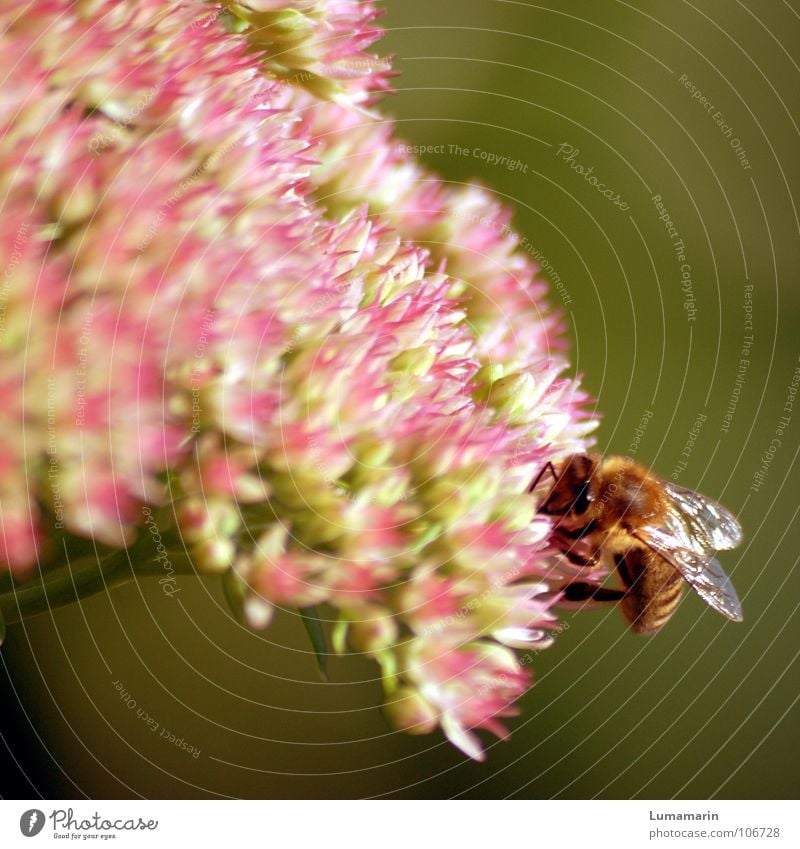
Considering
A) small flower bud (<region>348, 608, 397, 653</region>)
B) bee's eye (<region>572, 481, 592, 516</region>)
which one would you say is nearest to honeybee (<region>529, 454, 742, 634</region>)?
bee's eye (<region>572, 481, 592, 516</region>)

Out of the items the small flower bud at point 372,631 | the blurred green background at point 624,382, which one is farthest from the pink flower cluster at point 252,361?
the blurred green background at point 624,382

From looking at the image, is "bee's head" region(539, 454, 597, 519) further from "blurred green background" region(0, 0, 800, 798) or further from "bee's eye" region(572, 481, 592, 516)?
"blurred green background" region(0, 0, 800, 798)

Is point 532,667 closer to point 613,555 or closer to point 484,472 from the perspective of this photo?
point 613,555

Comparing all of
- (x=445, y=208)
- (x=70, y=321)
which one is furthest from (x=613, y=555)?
(x=70, y=321)

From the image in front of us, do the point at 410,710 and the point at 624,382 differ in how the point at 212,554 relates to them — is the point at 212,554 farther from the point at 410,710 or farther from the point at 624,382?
the point at 624,382

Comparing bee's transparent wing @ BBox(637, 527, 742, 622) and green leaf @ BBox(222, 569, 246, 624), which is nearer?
green leaf @ BBox(222, 569, 246, 624)

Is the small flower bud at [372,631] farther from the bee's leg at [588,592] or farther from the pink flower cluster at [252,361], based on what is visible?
the bee's leg at [588,592]

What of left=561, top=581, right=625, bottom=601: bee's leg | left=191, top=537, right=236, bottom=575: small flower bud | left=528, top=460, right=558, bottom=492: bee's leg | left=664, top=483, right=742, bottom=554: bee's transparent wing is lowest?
left=561, top=581, right=625, bottom=601: bee's leg
